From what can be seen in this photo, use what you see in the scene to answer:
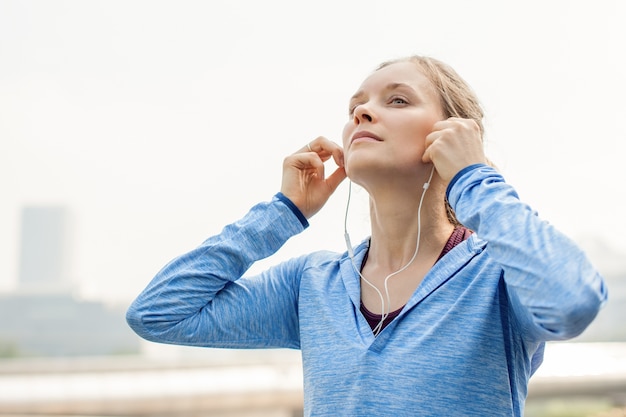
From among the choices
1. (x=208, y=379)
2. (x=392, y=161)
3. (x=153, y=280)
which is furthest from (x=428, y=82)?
(x=208, y=379)

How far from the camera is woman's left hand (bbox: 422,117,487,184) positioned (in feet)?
3.74

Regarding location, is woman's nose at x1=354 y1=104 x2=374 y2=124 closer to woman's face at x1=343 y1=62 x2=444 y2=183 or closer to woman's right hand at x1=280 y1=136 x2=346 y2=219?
Result: woman's face at x1=343 y1=62 x2=444 y2=183

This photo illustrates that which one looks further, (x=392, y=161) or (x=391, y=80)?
(x=391, y=80)

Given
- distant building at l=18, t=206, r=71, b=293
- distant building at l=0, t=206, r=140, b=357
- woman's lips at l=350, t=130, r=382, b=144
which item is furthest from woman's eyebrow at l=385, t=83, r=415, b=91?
distant building at l=18, t=206, r=71, b=293

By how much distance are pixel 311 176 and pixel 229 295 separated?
33 cm

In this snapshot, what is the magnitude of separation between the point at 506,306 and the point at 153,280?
676mm

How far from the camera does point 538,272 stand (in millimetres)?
Result: 929

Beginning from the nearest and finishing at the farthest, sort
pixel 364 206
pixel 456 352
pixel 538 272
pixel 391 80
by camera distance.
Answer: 1. pixel 538 272
2. pixel 456 352
3. pixel 391 80
4. pixel 364 206

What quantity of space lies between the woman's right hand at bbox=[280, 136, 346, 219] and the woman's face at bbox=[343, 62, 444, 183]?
0.53 ft

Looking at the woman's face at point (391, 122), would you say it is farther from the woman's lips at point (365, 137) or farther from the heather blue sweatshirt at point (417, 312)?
the heather blue sweatshirt at point (417, 312)

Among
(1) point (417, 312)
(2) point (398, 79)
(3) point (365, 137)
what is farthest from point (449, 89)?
(1) point (417, 312)

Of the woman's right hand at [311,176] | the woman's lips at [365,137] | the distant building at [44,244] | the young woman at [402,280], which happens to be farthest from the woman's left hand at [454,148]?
the distant building at [44,244]

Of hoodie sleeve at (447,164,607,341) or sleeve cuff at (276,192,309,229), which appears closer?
hoodie sleeve at (447,164,607,341)

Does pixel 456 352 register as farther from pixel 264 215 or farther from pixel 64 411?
pixel 64 411
